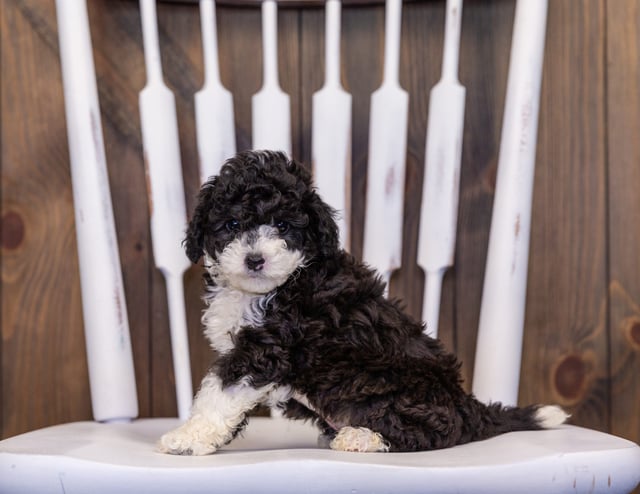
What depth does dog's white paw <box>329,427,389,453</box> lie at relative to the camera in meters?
1.02

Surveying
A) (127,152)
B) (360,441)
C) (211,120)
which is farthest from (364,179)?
(360,441)

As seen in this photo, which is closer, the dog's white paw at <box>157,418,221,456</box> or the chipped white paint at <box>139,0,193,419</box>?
the dog's white paw at <box>157,418,221,456</box>

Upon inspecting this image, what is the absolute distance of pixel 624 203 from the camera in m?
1.59

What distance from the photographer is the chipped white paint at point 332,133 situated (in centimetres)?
146

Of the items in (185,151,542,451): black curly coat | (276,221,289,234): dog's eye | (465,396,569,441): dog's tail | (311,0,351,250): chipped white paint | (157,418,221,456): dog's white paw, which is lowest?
(465,396,569,441): dog's tail

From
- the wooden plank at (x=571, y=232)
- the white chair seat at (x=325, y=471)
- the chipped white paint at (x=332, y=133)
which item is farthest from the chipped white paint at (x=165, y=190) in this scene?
the wooden plank at (x=571, y=232)

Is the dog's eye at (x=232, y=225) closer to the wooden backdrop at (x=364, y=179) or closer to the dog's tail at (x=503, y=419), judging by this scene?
the dog's tail at (x=503, y=419)

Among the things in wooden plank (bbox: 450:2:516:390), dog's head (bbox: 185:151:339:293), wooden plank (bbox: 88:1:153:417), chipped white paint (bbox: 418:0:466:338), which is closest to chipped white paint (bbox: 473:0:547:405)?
chipped white paint (bbox: 418:0:466:338)

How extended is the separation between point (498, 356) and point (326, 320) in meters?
0.39

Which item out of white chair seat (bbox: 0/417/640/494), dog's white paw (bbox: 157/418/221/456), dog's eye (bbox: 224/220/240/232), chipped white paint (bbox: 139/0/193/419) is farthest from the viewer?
chipped white paint (bbox: 139/0/193/419)

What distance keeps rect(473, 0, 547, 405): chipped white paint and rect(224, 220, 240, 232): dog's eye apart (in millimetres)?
502

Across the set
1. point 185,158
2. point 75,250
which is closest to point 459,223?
point 185,158

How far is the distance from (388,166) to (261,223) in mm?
434

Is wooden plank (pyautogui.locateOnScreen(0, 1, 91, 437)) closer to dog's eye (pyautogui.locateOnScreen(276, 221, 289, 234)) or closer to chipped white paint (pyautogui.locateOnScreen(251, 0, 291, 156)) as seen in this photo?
chipped white paint (pyautogui.locateOnScreen(251, 0, 291, 156))
